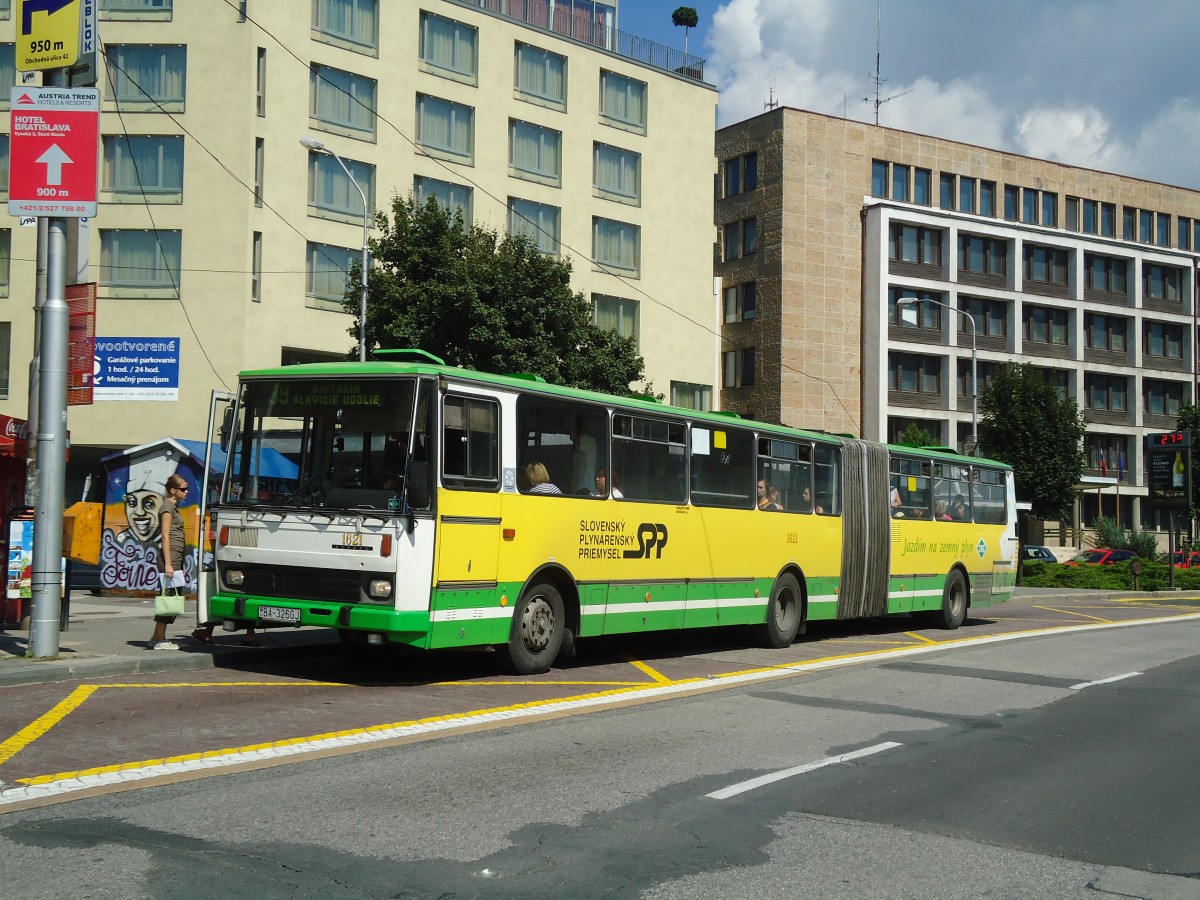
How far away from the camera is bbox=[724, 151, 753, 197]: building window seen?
6141 centimetres

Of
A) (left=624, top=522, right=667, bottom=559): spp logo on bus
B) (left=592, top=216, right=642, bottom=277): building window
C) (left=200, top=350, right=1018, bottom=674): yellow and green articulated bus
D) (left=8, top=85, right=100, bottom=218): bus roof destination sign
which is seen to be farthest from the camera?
(left=592, top=216, right=642, bottom=277): building window

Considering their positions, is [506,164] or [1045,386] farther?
[1045,386]

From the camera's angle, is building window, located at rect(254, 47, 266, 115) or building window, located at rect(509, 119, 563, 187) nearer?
building window, located at rect(254, 47, 266, 115)

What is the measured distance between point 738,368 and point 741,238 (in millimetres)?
6407

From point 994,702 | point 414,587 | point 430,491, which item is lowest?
point 994,702

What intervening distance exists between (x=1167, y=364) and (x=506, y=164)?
1861 inches

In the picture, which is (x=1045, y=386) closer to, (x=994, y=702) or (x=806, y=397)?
(x=806, y=397)

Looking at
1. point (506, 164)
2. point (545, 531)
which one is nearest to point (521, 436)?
point (545, 531)

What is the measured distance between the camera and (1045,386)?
173 ft

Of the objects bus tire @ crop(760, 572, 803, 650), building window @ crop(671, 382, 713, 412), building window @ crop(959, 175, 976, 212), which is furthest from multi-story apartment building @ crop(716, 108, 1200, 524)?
bus tire @ crop(760, 572, 803, 650)

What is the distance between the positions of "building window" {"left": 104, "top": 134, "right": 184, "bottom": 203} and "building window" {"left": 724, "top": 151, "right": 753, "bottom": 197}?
31.8 m

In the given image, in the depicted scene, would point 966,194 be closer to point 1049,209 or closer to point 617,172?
point 1049,209

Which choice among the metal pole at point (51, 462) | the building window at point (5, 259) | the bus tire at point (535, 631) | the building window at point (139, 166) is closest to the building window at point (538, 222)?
the building window at point (139, 166)

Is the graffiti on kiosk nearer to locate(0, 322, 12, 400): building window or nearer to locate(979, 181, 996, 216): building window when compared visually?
locate(0, 322, 12, 400): building window
